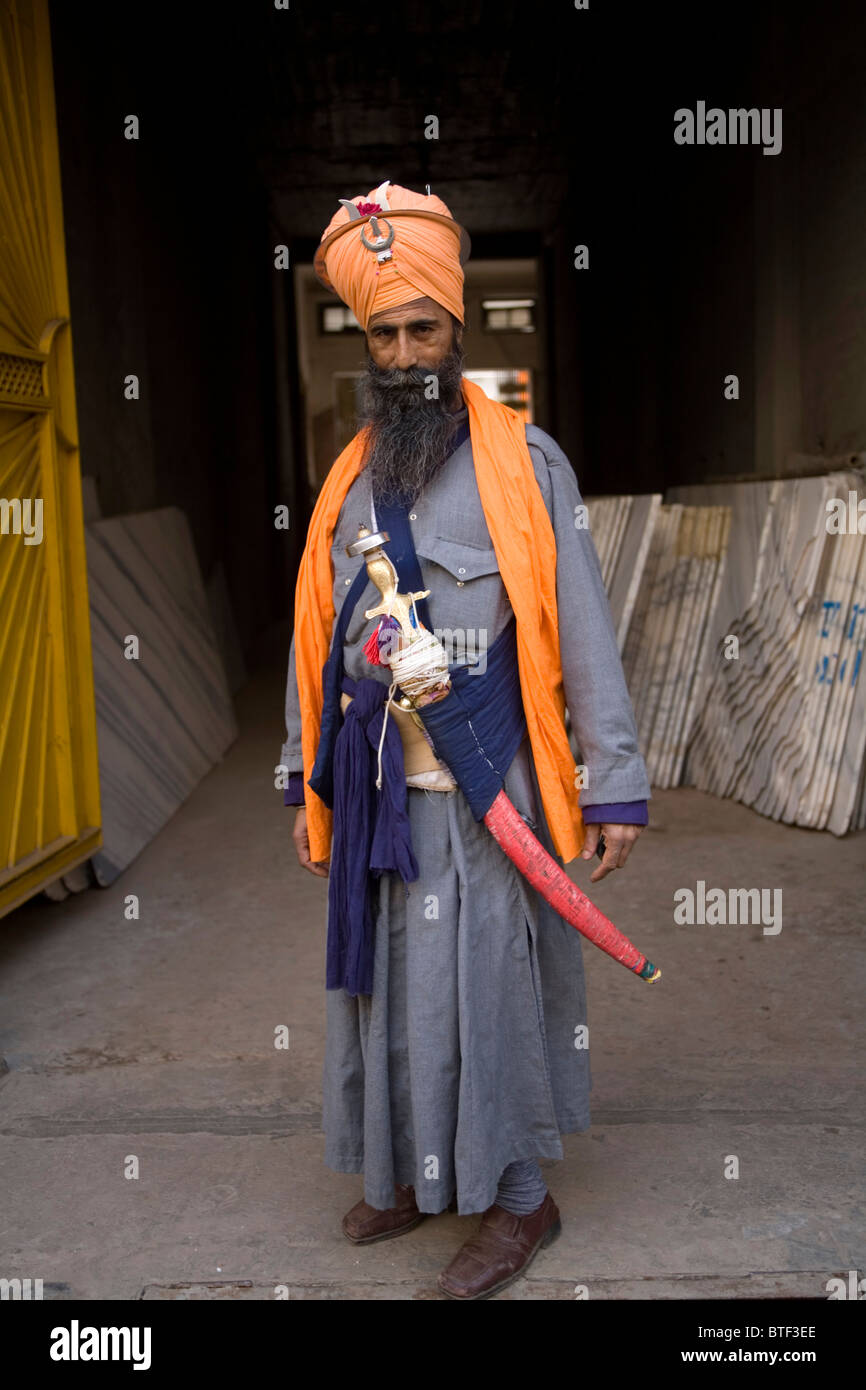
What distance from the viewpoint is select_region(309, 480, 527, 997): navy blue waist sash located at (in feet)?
7.70

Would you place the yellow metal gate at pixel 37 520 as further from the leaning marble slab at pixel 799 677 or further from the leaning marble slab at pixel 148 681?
the leaning marble slab at pixel 799 677

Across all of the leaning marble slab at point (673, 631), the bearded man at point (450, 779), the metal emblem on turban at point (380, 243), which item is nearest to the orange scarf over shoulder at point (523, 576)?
the bearded man at point (450, 779)

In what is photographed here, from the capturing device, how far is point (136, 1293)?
2410mm

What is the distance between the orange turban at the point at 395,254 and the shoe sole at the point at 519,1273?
185 cm

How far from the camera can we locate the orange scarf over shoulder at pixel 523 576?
235cm

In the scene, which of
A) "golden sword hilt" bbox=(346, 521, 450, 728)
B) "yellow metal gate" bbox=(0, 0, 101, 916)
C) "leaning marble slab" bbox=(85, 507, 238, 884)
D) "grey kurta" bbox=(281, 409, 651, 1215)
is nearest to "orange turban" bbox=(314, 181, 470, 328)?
"grey kurta" bbox=(281, 409, 651, 1215)

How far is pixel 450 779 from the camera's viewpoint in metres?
2.39

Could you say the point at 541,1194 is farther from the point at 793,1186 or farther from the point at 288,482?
the point at 288,482

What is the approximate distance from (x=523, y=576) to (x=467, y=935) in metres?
0.68

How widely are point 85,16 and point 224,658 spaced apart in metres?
4.11

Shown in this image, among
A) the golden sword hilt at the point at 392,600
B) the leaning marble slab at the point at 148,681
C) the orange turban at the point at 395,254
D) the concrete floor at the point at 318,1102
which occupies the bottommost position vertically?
the concrete floor at the point at 318,1102

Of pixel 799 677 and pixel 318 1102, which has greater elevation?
pixel 799 677

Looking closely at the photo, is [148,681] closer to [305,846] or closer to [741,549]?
[741,549]

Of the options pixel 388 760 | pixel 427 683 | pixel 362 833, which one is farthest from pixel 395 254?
pixel 362 833
